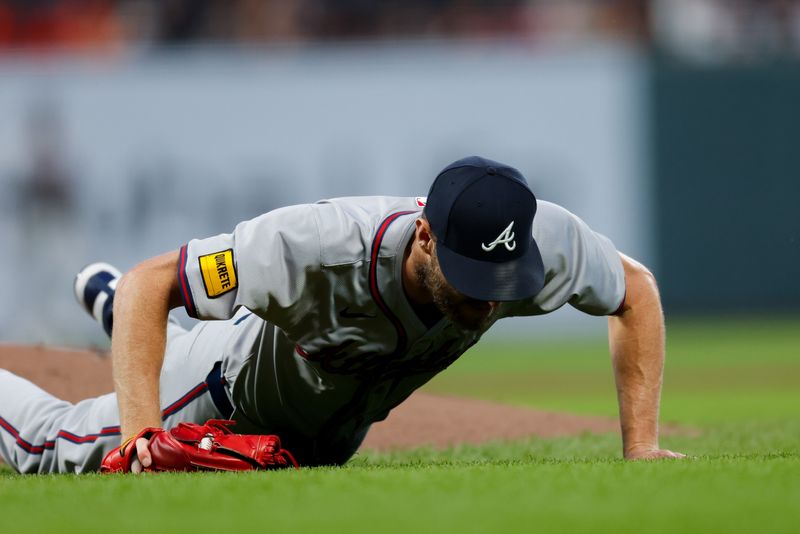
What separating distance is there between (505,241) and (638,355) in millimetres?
880

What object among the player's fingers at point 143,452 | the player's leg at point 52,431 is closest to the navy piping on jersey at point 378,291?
the player's fingers at point 143,452

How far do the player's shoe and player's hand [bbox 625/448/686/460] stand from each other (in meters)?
1.99

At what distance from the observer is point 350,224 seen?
11.2ft

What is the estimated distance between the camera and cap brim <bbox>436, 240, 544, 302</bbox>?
10.3 feet

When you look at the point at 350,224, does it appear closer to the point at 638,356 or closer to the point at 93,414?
the point at 638,356

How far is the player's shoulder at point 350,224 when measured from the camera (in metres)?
3.36

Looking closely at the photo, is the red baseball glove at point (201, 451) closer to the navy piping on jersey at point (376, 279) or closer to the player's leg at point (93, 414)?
the navy piping on jersey at point (376, 279)

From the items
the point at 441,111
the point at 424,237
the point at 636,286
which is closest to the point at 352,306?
the point at 424,237

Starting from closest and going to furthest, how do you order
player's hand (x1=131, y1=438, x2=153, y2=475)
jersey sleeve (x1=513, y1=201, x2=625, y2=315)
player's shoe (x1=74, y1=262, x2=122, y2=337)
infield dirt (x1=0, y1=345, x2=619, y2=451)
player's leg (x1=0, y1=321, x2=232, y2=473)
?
player's hand (x1=131, y1=438, x2=153, y2=475), jersey sleeve (x1=513, y1=201, x2=625, y2=315), player's leg (x1=0, y1=321, x2=232, y2=473), player's shoe (x1=74, y1=262, x2=122, y2=337), infield dirt (x1=0, y1=345, x2=619, y2=451)

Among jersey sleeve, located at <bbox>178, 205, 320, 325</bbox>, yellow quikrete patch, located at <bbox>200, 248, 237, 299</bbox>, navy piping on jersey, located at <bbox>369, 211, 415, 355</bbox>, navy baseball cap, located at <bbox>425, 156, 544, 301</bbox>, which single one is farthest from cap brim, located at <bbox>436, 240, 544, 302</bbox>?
yellow quikrete patch, located at <bbox>200, 248, 237, 299</bbox>

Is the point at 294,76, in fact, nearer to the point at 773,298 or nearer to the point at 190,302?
the point at 773,298

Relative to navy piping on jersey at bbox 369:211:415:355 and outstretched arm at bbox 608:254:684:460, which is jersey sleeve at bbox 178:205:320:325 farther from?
outstretched arm at bbox 608:254:684:460

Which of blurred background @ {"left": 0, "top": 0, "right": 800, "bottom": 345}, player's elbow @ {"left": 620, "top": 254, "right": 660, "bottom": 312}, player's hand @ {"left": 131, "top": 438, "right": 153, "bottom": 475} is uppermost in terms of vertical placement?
player's elbow @ {"left": 620, "top": 254, "right": 660, "bottom": 312}

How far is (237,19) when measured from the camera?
47.1 ft
